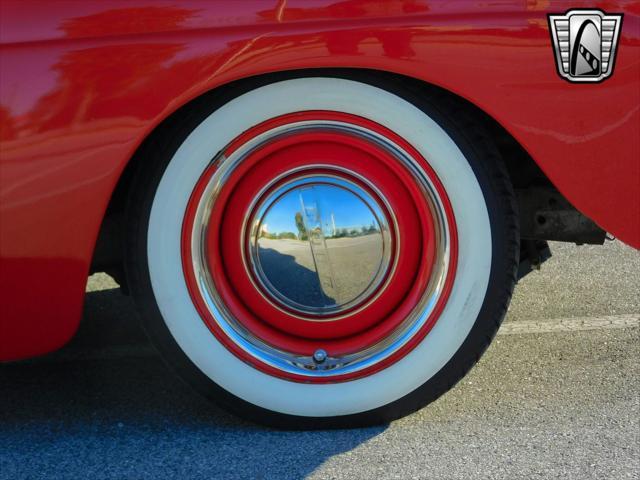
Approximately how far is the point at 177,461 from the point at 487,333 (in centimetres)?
72

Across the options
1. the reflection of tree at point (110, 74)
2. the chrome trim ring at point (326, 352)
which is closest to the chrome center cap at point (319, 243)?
the chrome trim ring at point (326, 352)

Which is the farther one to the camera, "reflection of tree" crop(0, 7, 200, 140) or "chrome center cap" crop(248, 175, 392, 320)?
"chrome center cap" crop(248, 175, 392, 320)

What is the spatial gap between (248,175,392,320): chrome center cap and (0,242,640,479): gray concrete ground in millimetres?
323

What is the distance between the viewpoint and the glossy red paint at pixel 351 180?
6.85 ft

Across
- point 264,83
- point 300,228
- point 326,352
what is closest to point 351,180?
point 300,228

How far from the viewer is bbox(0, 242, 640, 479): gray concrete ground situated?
198cm

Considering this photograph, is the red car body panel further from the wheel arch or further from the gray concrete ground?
the gray concrete ground

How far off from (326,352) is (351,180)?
0.39 metres

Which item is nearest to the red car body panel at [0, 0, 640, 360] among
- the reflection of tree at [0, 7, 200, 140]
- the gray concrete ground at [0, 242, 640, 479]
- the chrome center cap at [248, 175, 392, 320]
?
the reflection of tree at [0, 7, 200, 140]

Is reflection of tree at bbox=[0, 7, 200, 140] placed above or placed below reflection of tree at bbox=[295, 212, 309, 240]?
above

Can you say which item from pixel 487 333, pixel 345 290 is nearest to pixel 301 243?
pixel 345 290

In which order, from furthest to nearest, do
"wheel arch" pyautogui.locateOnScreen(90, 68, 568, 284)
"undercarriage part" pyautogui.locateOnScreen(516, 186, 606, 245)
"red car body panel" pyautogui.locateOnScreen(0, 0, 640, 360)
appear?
"undercarriage part" pyautogui.locateOnScreen(516, 186, 606, 245)
"wheel arch" pyautogui.locateOnScreen(90, 68, 568, 284)
"red car body panel" pyautogui.locateOnScreen(0, 0, 640, 360)

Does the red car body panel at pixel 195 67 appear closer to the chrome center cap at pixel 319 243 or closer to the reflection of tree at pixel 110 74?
the reflection of tree at pixel 110 74

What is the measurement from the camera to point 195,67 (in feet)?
6.26
